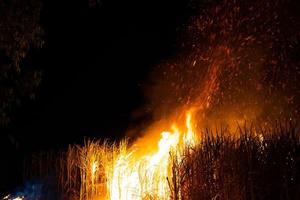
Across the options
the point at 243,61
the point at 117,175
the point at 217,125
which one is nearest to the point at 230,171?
the point at 117,175

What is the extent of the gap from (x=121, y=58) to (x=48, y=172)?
20.8 ft

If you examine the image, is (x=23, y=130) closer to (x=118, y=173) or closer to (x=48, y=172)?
(x=48, y=172)

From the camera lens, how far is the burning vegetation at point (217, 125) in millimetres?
5906

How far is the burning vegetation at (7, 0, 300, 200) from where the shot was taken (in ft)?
19.4

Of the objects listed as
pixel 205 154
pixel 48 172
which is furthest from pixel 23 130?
pixel 205 154

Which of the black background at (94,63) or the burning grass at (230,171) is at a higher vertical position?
the black background at (94,63)

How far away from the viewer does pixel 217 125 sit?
11867 mm

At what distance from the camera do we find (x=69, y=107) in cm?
1446

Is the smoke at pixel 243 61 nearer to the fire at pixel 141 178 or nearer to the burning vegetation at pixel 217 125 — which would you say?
the burning vegetation at pixel 217 125

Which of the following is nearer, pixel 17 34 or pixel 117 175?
pixel 117 175

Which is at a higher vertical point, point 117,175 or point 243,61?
point 243,61

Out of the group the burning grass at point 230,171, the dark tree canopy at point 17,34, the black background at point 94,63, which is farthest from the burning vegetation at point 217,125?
the dark tree canopy at point 17,34

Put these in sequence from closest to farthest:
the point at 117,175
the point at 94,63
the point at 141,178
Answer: the point at 141,178 → the point at 117,175 → the point at 94,63

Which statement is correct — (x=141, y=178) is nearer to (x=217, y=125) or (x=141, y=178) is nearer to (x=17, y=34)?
→ (x=17, y=34)
